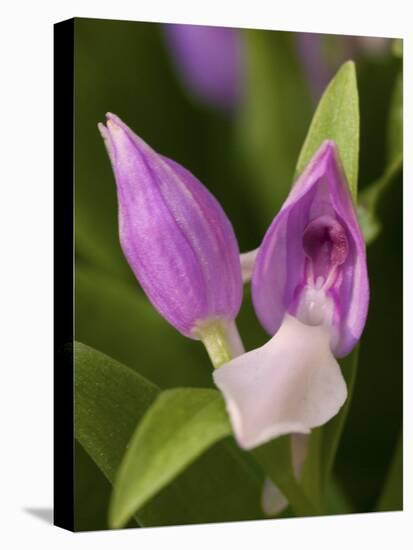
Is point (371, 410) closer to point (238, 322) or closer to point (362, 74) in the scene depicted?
point (238, 322)

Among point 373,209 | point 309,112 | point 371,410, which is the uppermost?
point 309,112

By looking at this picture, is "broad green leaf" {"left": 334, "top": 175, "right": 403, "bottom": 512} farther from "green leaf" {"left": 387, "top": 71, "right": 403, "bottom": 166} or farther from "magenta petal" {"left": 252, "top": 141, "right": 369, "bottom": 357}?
"magenta petal" {"left": 252, "top": 141, "right": 369, "bottom": 357}

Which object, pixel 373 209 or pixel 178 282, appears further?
pixel 373 209

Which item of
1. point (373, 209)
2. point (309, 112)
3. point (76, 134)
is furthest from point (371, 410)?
point (76, 134)

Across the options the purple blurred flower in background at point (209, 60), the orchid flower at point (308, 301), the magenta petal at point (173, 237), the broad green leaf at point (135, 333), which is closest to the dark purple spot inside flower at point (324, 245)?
the orchid flower at point (308, 301)

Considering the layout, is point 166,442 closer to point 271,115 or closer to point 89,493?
point 89,493

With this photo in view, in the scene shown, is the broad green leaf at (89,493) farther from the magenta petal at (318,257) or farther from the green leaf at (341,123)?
the green leaf at (341,123)

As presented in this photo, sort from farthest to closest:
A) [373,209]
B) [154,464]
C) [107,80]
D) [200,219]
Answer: [373,209] < [107,80] < [200,219] < [154,464]
